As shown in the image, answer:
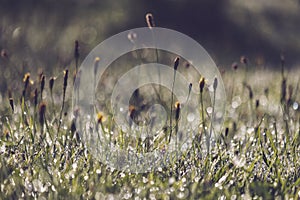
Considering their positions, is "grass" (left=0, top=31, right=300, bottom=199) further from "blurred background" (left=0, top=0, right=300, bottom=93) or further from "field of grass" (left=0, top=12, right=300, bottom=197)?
"blurred background" (left=0, top=0, right=300, bottom=93)

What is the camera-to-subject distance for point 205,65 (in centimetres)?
652

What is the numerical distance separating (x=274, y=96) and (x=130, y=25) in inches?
176

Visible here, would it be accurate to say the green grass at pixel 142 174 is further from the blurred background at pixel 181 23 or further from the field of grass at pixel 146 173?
the blurred background at pixel 181 23

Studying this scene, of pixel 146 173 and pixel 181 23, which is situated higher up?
pixel 181 23

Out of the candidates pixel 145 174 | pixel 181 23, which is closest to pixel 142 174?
pixel 145 174

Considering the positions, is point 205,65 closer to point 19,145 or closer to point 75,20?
point 75,20

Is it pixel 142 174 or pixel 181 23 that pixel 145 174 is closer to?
pixel 142 174

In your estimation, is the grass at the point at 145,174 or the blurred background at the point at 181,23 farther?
the blurred background at the point at 181,23

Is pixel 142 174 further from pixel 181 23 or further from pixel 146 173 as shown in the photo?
pixel 181 23

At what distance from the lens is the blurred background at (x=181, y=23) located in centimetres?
767

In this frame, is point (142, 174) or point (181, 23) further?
point (181, 23)

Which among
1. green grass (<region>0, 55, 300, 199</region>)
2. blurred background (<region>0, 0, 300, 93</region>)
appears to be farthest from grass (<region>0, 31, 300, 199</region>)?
blurred background (<region>0, 0, 300, 93</region>)

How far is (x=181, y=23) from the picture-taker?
9.57 meters

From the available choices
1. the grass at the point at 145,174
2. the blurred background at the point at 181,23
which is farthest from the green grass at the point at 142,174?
the blurred background at the point at 181,23
